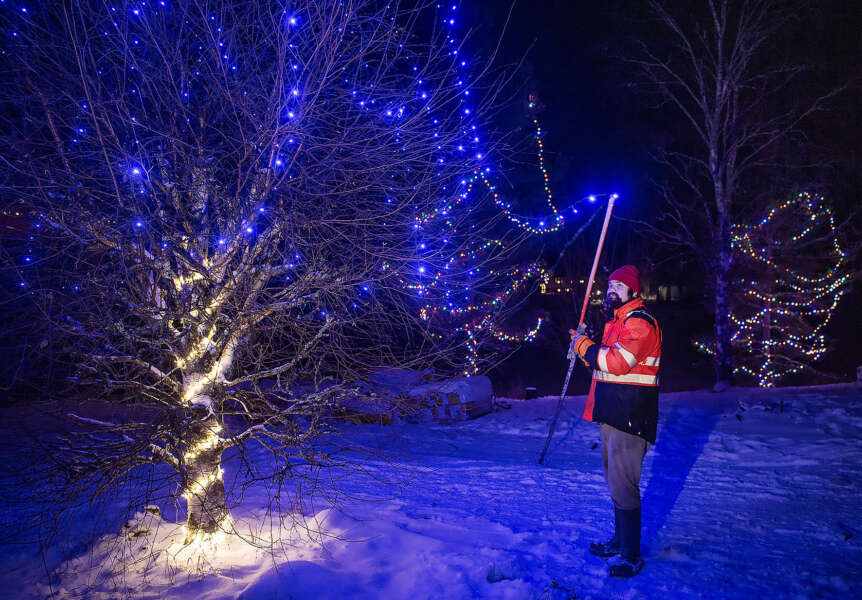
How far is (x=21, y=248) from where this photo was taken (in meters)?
4.34

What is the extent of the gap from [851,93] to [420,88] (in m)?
13.3

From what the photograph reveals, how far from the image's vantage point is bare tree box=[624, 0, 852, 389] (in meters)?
12.6

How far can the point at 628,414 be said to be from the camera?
3580mm

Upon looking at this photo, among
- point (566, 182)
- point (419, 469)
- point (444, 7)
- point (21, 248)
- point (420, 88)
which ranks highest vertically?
point (566, 182)

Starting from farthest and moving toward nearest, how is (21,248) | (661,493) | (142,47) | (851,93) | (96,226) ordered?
(851,93), (661,493), (142,47), (21,248), (96,226)

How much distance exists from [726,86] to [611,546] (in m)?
12.9

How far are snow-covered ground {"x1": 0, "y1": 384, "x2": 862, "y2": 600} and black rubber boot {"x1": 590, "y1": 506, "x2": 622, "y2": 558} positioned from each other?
0.30 ft

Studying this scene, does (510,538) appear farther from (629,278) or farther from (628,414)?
(629,278)

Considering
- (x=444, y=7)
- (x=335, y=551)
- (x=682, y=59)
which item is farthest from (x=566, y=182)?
(x=335, y=551)

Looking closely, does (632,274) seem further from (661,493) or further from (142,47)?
(142,47)

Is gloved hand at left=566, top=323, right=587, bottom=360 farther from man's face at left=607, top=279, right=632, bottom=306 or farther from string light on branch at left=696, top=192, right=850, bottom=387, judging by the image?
string light on branch at left=696, top=192, right=850, bottom=387

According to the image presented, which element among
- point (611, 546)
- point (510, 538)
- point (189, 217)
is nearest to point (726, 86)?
point (611, 546)

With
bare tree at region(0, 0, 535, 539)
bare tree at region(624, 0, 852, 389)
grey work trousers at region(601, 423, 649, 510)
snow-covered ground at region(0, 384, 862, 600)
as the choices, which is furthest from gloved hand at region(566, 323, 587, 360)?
bare tree at region(624, 0, 852, 389)

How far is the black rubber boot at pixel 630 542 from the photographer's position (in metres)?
3.49
